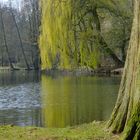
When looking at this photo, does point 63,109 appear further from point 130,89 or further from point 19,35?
point 19,35

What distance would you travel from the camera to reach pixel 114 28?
30.5 m

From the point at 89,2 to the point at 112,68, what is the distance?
4.88m

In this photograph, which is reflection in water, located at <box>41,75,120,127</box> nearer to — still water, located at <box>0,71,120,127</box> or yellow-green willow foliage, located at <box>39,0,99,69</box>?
still water, located at <box>0,71,120,127</box>

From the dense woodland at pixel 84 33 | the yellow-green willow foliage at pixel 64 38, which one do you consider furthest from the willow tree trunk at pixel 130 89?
the yellow-green willow foliage at pixel 64 38

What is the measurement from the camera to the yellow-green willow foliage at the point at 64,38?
2478cm

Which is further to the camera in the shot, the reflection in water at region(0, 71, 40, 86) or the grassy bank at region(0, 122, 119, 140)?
the reflection in water at region(0, 71, 40, 86)

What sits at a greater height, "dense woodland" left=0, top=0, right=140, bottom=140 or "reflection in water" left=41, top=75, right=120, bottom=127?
"dense woodland" left=0, top=0, right=140, bottom=140

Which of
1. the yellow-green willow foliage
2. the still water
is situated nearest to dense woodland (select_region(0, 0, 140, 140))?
the yellow-green willow foliage

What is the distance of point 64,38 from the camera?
25453 millimetres

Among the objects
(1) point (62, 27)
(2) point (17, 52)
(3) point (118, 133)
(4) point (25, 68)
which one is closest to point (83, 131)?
(3) point (118, 133)

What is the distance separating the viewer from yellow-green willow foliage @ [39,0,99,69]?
81.3 ft

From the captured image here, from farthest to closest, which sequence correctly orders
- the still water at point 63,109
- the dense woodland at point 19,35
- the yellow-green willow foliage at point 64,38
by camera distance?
the dense woodland at point 19,35 < the yellow-green willow foliage at point 64,38 < the still water at point 63,109

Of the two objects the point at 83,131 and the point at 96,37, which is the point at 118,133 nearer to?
the point at 83,131

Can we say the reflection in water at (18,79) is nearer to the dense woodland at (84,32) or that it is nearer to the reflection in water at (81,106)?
the dense woodland at (84,32)
